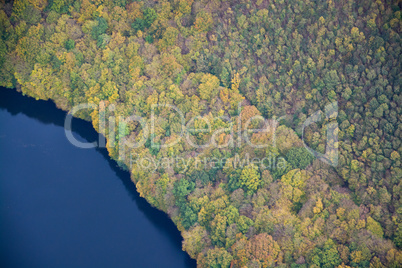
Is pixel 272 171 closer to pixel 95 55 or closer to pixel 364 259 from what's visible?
pixel 364 259

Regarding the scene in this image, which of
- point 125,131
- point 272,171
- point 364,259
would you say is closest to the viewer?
point 364,259

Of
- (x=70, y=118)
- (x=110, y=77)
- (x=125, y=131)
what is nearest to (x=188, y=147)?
(x=125, y=131)

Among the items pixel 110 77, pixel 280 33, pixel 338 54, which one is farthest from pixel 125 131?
pixel 338 54

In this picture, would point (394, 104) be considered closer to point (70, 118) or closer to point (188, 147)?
point (188, 147)

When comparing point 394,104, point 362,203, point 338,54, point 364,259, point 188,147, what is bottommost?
point 364,259

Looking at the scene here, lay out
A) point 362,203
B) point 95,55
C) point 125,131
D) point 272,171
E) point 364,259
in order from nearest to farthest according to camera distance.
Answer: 1. point 364,259
2. point 362,203
3. point 272,171
4. point 125,131
5. point 95,55

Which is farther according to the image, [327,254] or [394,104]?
[394,104]

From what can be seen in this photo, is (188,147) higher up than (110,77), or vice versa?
(110,77)
